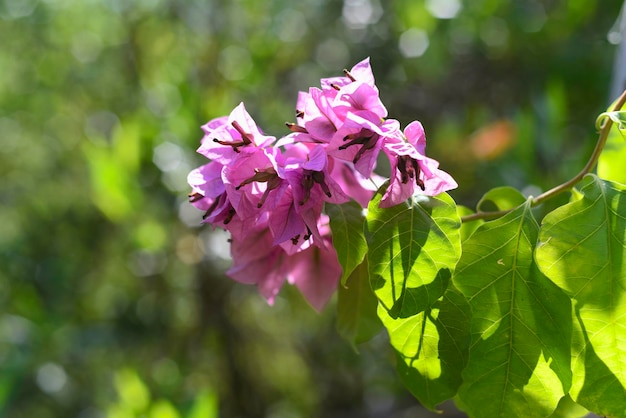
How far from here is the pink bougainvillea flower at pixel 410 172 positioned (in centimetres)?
70

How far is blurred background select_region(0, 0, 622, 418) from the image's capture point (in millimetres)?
2564

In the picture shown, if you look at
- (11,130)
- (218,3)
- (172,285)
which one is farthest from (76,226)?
(11,130)

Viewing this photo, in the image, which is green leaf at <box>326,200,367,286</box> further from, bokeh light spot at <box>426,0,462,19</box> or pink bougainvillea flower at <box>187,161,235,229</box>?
bokeh light spot at <box>426,0,462,19</box>

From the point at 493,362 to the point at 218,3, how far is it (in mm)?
3175

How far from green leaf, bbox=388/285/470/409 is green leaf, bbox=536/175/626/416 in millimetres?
103

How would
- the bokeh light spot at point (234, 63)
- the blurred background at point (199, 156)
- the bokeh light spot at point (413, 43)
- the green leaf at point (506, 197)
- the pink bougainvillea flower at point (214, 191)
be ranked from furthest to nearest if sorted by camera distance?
the bokeh light spot at point (234, 63) < the bokeh light spot at point (413, 43) < the blurred background at point (199, 156) < the green leaf at point (506, 197) < the pink bougainvillea flower at point (214, 191)

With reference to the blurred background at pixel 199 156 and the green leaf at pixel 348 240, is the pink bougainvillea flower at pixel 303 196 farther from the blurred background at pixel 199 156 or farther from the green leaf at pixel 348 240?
the blurred background at pixel 199 156

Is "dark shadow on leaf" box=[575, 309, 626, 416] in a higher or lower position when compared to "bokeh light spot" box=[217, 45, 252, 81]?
higher

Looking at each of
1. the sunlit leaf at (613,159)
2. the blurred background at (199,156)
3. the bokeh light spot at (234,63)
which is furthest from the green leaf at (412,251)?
the bokeh light spot at (234,63)

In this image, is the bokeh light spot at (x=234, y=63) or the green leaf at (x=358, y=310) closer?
the green leaf at (x=358, y=310)

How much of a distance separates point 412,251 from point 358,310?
23 centimetres

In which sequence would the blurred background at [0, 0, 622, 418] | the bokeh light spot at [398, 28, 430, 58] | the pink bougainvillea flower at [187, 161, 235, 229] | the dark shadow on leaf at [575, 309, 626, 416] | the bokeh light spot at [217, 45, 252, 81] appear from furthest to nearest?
the bokeh light spot at [217, 45, 252, 81] < the bokeh light spot at [398, 28, 430, 58] < the blurred background at [0, 0, 622, 418] < the pink bougainvillea flower at [187, 161, 235, 229] < the dark shadow on leaf at [575, 309, 626, 416]

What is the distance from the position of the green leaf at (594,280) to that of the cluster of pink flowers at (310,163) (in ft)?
0.41

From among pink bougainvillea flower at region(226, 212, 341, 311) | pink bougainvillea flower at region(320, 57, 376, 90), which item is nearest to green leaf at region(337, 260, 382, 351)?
pink bougainvillea flower at region(226, 212, 341, 311)
